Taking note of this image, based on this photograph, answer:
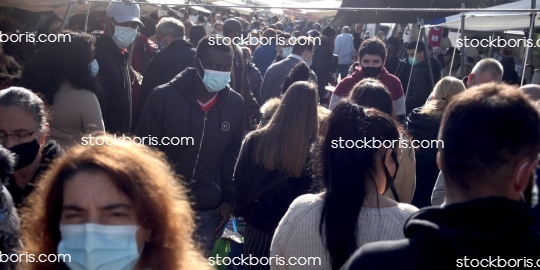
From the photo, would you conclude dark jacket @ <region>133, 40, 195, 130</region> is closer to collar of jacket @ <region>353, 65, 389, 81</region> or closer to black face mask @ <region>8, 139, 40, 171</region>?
collar of jacket @ <region>353, 65, 389, 81</region>

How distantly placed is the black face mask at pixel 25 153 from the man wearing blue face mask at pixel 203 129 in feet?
4.16

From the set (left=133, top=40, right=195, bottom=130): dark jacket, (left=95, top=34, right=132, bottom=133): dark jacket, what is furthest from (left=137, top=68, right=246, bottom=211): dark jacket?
Result: (left=133, top=40, right=195, bottom=130): dark jacket

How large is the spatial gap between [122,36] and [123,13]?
26cm

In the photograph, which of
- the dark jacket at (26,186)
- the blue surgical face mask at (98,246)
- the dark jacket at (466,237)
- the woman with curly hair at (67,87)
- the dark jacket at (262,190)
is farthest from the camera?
the woman with curly hair at (67,87)

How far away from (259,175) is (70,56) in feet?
5.20

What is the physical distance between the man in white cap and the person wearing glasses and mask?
163 centimetres

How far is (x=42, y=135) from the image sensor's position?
358 centimetres

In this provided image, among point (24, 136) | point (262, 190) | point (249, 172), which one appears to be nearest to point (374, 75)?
point (249, 172)

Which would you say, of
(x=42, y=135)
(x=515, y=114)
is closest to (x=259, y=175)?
(x=42, y=135)

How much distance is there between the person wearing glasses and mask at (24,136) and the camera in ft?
11.2

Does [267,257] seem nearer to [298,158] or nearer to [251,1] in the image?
[298,158]

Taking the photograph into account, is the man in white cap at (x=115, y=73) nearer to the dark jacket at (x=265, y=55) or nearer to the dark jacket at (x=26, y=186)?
the dark jacket at (x=26, y=186)
